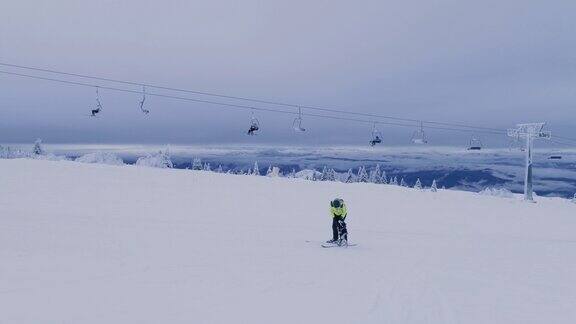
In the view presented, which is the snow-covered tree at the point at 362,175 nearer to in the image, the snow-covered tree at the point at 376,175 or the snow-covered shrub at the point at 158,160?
the snow-covered tree at the point at 376,175

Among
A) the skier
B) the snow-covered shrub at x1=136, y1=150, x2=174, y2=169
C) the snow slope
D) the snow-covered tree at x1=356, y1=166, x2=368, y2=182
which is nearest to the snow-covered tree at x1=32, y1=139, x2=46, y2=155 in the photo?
the snow-covered shrub at x1=136, y1=150, x2=174, y2=169

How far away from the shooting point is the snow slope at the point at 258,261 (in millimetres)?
9148

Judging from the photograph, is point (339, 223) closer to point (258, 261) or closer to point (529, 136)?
point (258, 261)

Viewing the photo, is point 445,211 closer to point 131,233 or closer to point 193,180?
point 193,180

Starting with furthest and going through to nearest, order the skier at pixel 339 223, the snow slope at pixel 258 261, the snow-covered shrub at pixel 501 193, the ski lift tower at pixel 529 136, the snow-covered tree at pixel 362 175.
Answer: the snow-covered tree at pixel 362 175 < the snow-covered shrub at pixel 501 193 < the ski lift tower at pixel 529 136 < the skier at pixel 339 223 < the snow slope at pixel 258 261

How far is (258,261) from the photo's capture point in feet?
46.1

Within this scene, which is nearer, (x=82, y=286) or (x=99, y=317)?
(x=99, y=317)

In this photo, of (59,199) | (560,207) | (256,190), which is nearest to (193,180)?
(256,190)

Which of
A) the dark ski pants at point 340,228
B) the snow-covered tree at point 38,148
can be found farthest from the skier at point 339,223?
the snow-covered tree at point 38,148

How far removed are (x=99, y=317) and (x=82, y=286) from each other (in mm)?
2373

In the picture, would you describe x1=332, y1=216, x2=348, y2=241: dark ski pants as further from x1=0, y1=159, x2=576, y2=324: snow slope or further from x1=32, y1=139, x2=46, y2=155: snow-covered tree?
x1=32, y1=139, x2=46, y2=155: snow-covered tree

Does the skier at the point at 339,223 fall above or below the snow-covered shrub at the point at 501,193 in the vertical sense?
above

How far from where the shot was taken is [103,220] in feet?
71.9

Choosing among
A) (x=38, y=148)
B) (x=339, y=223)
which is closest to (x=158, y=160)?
(x=38, y=148)
